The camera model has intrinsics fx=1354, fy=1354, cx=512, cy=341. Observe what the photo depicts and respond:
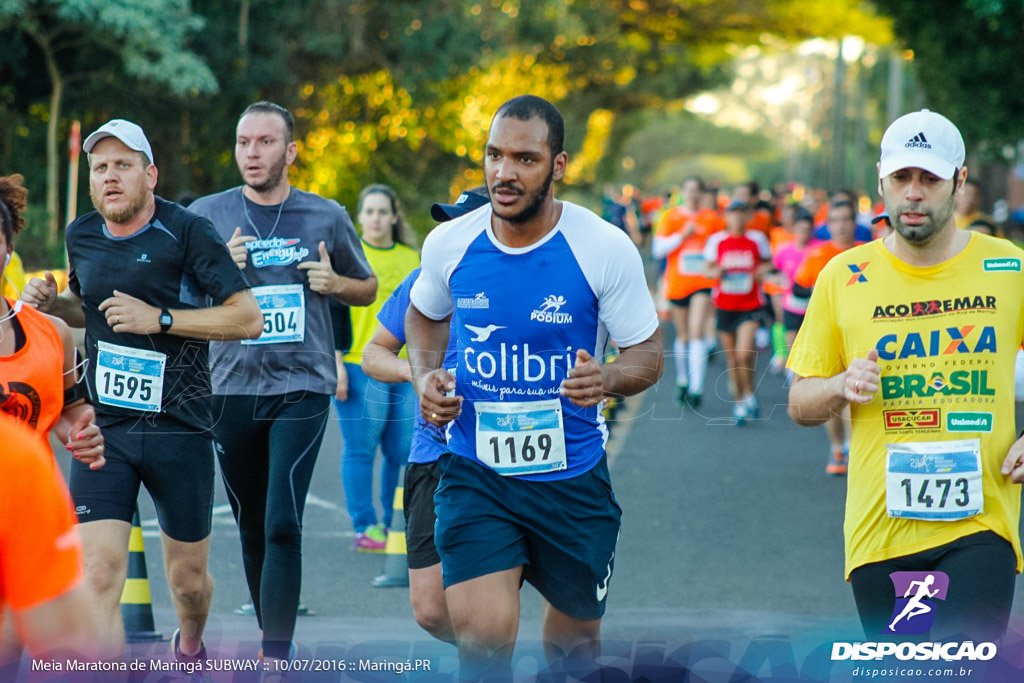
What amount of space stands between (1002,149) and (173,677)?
1855cm

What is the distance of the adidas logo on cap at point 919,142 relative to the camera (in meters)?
4.02

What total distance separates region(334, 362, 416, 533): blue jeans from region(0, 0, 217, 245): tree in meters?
11.0

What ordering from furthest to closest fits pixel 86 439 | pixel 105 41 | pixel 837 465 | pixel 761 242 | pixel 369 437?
pixel 105 41
pixel 761 242
pixel 837 465
pixel 369 437
pixel 86 439

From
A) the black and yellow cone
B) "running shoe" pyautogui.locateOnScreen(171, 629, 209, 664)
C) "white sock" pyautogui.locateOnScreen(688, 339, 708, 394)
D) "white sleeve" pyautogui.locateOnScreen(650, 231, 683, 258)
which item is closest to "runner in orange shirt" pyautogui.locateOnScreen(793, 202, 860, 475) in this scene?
"white sock" pyautogui.locateOnScreen(688, 339, 708, 394)

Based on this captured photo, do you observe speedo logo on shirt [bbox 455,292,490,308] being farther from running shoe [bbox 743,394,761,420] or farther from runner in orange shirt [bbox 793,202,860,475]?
running shoe [bbox 743,394,761,420]

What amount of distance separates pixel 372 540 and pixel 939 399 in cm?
464

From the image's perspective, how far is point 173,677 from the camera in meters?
5.07

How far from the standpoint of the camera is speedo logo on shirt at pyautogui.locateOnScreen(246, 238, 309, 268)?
5.68 meters

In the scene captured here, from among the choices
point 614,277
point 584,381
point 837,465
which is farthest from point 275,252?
point 837,465

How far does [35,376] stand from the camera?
4031mm

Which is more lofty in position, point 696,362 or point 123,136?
point 123,136

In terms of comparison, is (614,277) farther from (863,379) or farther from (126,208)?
(126,208)

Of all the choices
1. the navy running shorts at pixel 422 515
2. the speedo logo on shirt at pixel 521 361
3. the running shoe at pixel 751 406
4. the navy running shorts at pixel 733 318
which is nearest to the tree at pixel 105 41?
the navy running shorts at pixel 733 318

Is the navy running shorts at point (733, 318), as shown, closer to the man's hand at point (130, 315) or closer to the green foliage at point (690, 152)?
the man's hand at point (130, 315)
